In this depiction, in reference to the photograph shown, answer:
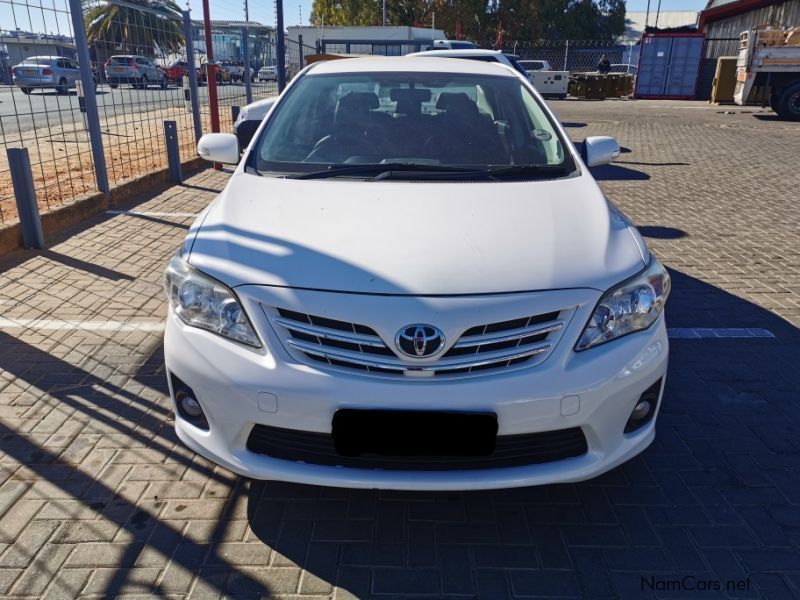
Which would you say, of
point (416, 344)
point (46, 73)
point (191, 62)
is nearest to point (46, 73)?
point (46, 73)

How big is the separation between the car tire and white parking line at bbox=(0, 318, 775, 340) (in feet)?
55.0

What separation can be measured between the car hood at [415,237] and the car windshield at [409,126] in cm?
33

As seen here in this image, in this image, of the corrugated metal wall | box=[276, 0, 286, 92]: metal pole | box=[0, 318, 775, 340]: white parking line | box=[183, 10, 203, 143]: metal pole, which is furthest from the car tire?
box=[0, 318, 775, 340]: white parking line

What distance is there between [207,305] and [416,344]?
0.81m

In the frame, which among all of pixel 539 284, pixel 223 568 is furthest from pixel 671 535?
pixel 223 568

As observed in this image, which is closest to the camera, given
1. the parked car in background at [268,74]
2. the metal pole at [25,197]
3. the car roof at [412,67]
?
the car roof at [412,67]

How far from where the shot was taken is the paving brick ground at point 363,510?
7.26ft

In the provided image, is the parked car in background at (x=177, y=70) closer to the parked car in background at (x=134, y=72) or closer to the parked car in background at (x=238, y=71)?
the parked car in background at (x=134, y=72)

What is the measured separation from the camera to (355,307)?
7.14 feet

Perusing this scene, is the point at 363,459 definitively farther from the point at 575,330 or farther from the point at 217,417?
the point at 575,330

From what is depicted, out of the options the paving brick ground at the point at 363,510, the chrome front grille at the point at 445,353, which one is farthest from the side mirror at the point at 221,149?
the chrome front grille at the point at 445,353

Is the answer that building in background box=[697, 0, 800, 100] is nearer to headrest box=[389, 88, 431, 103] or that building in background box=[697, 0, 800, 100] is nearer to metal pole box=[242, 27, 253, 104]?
metal pole box=[242, 27, 253, 104]

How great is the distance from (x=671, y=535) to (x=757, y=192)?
769 centimetres

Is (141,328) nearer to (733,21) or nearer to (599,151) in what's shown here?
(599,151)
